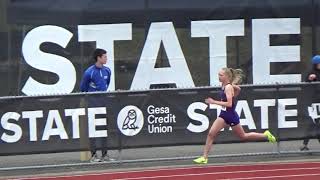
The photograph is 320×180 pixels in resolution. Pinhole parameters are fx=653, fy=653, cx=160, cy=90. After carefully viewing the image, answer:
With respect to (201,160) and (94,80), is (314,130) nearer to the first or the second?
(201,160)

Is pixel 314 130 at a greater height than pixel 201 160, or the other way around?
pixel 314 130

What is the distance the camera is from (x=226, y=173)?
30.9 feet

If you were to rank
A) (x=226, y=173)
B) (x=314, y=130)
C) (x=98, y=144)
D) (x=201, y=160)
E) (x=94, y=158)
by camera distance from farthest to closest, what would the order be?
(x=314, y=130), (x=94, y=158), (x=98, y=144), (x=201, y=160), (x=226, y=173)

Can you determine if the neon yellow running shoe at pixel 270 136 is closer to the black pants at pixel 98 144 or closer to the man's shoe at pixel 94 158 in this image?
the black pants at pixel 98 144

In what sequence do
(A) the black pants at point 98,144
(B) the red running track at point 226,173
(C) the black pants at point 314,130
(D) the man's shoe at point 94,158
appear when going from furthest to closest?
(C) the black pants at point 314,130 → (D) the man's shoe at point 94,158 → (A) the black pants at point 98,144 → (B) the red running track at point 226,173

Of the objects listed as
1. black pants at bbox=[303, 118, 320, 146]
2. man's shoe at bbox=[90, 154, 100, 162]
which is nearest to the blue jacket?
man's shoe at bbox=[90, 154, 100, 162]

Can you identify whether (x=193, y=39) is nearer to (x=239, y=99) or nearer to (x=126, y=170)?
(x=239, y=99)

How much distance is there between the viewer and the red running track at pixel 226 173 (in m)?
9.20

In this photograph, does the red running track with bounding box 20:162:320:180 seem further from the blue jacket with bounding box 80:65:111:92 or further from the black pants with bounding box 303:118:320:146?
the blue jacket with bounding box 80:65:111:92

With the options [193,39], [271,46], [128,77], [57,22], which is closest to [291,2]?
[271,46]

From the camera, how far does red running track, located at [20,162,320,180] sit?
362 inches

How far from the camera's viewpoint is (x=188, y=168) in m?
9.70

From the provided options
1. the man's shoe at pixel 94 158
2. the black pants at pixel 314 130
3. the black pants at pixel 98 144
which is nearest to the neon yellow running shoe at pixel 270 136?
the black pants at pixel 314 130

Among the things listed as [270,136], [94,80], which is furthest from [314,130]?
[94,80]
